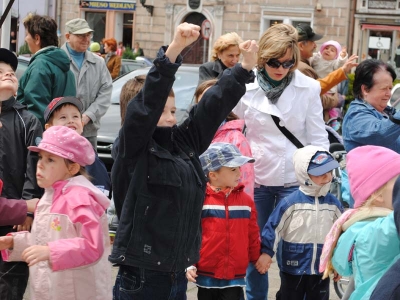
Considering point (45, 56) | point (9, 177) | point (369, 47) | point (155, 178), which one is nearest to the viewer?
point (155, 178)

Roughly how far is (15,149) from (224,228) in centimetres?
139

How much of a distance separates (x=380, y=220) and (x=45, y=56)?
14.1 feet

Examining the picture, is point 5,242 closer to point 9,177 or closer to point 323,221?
point 9,177

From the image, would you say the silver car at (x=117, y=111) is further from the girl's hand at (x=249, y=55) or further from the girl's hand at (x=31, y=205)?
the girl's hand at (x=249, y=55)

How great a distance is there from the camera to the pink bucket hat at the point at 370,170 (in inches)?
153

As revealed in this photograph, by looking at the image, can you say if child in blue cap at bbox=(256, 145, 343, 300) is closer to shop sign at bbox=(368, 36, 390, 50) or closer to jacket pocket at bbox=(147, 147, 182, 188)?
jacket pocket at bbox=(147, 147, 182, 188)

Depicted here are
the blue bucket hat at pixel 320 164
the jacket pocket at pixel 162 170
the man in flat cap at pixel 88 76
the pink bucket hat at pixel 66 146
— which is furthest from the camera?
the man in flat cap at pixel 88 76

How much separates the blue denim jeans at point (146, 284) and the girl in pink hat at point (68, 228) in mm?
172

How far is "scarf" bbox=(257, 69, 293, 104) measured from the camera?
6.11 m

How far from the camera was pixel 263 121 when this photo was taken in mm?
6113

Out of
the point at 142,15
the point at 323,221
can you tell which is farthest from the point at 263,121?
the point at 142,15

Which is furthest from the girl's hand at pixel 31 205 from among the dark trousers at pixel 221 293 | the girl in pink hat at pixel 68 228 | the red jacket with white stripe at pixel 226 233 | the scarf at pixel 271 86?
the scarf at pixel 271 86

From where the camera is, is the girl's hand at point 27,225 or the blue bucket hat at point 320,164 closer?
the girl's hand at point 27,225

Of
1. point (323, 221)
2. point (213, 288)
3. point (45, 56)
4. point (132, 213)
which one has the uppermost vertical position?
point (45, 56)
